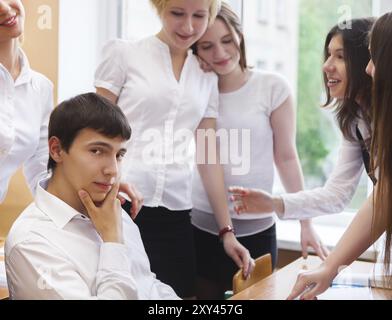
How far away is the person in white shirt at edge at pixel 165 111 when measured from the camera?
1.05 meters

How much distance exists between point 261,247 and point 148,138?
0.49 m

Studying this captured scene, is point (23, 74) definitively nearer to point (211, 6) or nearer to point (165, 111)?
point (165, 111)

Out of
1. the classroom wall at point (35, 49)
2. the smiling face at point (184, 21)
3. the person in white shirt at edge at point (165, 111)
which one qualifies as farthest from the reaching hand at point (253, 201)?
the classroom wall at point (35, 49)

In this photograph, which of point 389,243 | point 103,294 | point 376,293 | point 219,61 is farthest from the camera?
point 219,61

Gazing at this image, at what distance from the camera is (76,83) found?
49.6 inches

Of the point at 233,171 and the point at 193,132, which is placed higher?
the point at 193,132

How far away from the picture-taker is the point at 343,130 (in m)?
1.16

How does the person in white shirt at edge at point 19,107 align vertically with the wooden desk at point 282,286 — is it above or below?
above

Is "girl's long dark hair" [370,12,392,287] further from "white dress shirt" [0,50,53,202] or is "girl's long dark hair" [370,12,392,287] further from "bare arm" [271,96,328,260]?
"white dress shirt" [0,50,53,202]

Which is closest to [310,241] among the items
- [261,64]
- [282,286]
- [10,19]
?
[282,286]

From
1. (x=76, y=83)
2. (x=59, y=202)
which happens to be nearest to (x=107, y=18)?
(x=76, y=83)

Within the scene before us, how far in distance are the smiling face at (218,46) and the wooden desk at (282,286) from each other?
49 centimetres

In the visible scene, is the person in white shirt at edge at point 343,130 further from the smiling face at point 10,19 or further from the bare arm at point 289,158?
the smiling face at point 10,19

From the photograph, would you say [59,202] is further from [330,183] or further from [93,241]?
[330,183]
